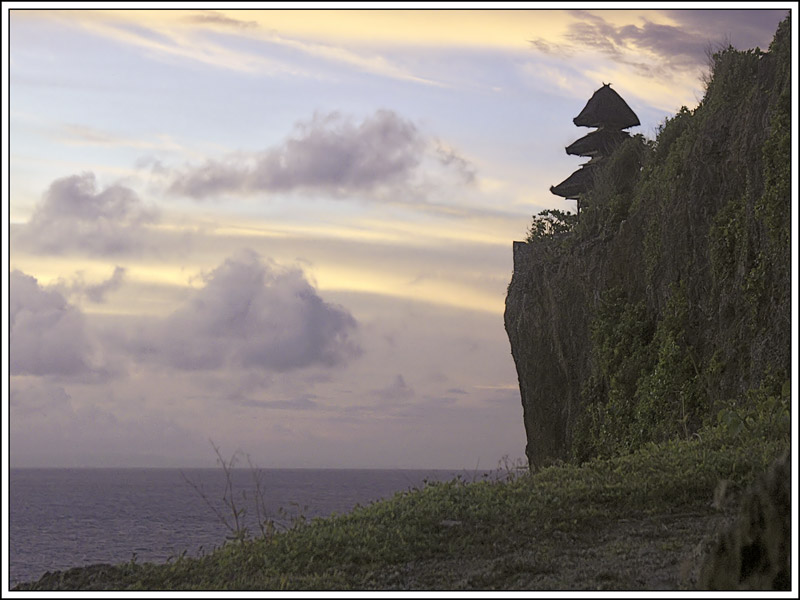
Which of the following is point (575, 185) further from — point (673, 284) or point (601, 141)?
point (673, 284)

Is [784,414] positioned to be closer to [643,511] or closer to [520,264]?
[643,511]

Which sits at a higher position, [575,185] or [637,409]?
[575,185]

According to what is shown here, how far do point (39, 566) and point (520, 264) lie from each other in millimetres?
29063

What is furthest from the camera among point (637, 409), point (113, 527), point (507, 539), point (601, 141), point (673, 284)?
point (113, 527)

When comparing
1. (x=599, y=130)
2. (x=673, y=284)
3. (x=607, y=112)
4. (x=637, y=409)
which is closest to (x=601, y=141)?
(x=599, y=130)

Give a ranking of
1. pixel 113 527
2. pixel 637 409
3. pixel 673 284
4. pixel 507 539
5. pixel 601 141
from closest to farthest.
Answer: pixel 507 539 → pixel 673 284 → pixel 637 409 → pixel 601 141 → pixel 113 527

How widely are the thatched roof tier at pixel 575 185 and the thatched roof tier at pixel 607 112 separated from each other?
1.37 m

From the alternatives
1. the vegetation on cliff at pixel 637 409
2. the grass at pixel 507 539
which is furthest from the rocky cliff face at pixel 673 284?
the grass at pixel 507 539

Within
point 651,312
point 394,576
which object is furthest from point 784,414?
point 394,576

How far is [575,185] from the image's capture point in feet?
78.8

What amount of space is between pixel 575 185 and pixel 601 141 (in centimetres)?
148

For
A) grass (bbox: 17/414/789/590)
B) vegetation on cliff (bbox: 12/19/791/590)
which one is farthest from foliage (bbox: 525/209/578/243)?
grass (bbox: 17/414/789/590)

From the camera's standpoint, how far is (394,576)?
7.66 meters

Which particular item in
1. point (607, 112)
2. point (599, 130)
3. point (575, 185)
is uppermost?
point (607, 112)
